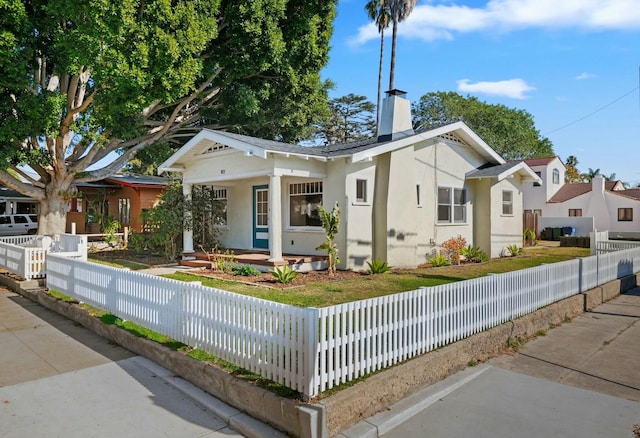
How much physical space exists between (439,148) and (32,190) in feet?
52.9

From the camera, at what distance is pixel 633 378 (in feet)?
17.6

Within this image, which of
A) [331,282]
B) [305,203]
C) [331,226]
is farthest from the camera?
[305,203]

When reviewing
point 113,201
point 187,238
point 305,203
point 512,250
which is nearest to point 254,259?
point 305,203

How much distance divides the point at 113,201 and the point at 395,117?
19061mm

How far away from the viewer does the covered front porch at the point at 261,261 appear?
39.2 feet

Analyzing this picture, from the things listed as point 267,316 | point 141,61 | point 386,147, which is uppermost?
point 141,61

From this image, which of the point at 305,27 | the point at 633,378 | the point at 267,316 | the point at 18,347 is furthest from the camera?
the point at 305,27

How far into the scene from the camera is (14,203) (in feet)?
95.1

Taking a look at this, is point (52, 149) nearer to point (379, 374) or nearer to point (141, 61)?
point (141, 61)

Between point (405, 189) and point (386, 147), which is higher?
point (386, 147)

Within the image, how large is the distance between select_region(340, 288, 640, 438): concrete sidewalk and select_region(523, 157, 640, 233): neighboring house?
3054cm

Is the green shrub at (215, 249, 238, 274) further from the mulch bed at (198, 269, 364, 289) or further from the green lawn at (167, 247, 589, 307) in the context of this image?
the green lawn at (167, 247, 589, 307)

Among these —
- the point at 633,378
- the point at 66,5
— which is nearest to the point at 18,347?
the point at 633,378

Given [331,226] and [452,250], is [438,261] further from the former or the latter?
[331,226]
